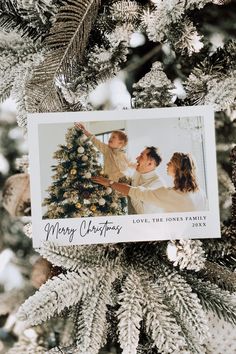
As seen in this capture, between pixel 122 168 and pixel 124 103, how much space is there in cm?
10

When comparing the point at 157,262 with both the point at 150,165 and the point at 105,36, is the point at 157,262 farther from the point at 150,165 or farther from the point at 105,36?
the point at 105,36

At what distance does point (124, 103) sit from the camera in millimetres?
782

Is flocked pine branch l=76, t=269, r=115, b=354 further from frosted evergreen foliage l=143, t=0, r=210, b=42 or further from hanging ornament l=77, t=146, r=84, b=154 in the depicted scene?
frosted evergreen foliage l=143, t=0, r=210, b=42

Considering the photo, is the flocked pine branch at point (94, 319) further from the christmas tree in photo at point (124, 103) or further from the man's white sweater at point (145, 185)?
the man's white sweater at point (145, 185)

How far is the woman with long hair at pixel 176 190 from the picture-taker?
0.76m

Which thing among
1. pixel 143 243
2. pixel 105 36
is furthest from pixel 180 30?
pixel 143 243

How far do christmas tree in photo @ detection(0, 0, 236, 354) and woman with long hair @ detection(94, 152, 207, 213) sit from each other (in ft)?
0.13

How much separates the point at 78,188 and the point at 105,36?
24cm

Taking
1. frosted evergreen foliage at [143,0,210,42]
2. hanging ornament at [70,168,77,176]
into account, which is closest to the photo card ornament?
hanging ornament at [70,168,77,176]

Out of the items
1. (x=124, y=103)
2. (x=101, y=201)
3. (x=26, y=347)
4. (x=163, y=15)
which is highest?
(x=163, y=15)

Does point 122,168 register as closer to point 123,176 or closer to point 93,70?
point 123,176

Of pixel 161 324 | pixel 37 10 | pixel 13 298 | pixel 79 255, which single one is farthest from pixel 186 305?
pixel 37 10

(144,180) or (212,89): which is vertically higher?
(212,89)

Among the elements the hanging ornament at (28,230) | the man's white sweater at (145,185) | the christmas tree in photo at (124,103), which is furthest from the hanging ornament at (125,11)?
the hanging ornament at (28,230)
